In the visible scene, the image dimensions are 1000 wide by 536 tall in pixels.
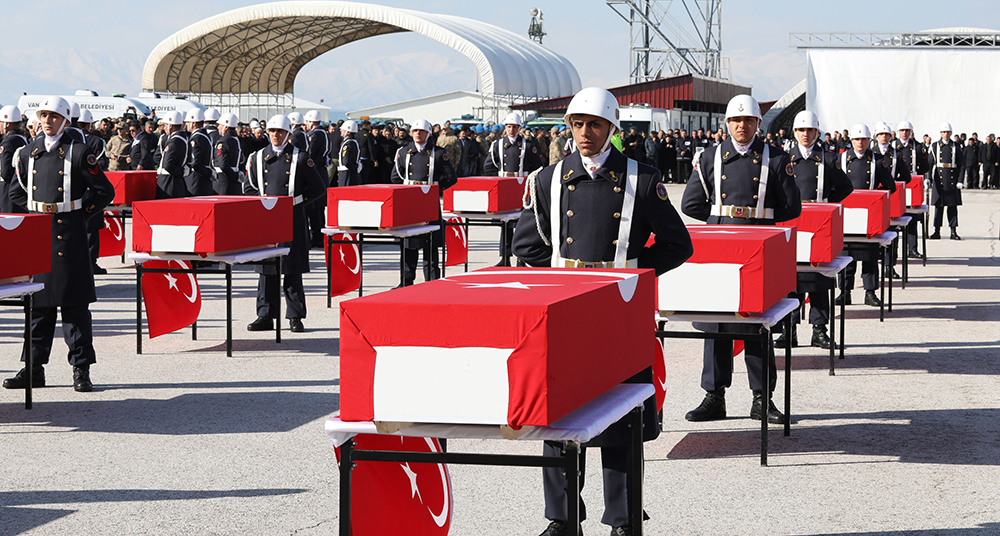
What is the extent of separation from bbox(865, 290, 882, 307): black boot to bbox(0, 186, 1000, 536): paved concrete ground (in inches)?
80.6

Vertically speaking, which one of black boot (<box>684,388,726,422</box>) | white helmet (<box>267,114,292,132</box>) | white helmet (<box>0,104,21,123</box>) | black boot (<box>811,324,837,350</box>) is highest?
white helmet (<box>0,104,21,123</box>)

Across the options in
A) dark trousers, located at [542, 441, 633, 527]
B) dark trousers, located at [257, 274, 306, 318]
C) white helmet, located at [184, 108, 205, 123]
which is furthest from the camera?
white helmet, located at [184, 108, 205, 123]

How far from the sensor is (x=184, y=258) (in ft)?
31.4

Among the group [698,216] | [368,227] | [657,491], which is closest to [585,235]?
[657,491]

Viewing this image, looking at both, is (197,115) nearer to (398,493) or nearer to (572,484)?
(398,493)

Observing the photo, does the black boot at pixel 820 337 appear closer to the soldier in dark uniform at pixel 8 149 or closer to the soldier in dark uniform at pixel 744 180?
the soldier in dark uniform at pixel 744 180

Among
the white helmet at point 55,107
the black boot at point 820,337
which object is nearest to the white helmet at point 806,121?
the black boot at point 820,337

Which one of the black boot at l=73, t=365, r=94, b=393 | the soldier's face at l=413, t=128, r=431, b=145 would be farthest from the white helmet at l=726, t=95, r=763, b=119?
the soldier's face at l=413, t=128, r=431, b=145

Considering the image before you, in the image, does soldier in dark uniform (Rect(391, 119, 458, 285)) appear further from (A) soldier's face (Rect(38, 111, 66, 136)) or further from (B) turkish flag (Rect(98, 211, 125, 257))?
(A) soldier's face (Rect(38, 111, 66, 136))

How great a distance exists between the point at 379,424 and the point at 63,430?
4.25 meters

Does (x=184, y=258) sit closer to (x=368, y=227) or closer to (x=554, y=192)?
(x=368, y=227)

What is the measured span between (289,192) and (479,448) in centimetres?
528

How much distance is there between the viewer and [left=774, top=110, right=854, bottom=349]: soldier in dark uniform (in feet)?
32.9

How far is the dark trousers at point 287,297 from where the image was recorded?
10992 mm
